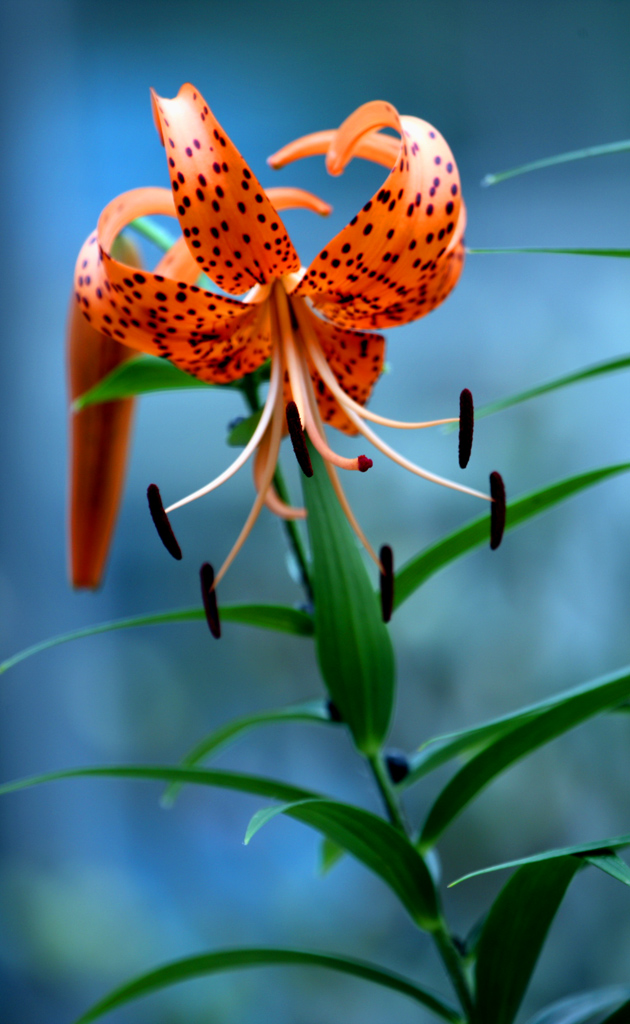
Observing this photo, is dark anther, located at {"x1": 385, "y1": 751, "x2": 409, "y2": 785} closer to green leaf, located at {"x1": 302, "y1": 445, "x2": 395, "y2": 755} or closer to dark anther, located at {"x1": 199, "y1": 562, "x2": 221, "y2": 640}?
green leaf, located at {"x1": 302, "y1": 445, "x2": 395, "y2": 755}

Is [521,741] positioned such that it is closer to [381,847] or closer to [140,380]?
[381,847]

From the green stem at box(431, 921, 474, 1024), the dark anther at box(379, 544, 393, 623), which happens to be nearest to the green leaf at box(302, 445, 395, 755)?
the dark anther at box(379, 544, 393, 623)

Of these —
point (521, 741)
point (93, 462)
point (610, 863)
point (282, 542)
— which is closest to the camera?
point (610, 863)

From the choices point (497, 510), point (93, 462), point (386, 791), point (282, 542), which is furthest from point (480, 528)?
point (282, 542)

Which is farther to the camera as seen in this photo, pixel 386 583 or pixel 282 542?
pixel 282 542

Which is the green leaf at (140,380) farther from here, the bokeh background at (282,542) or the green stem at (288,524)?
the bokeh background at (282,542)
